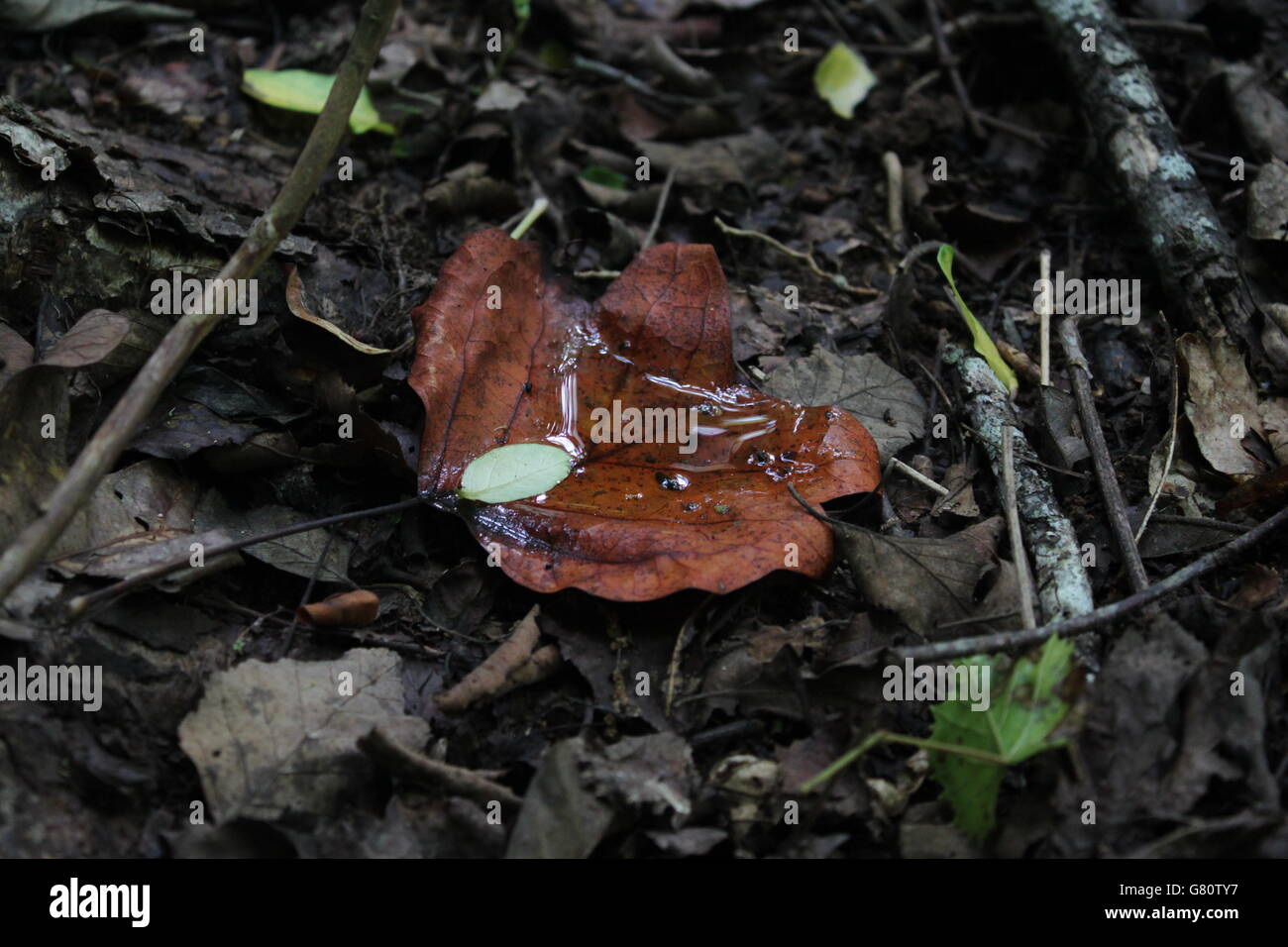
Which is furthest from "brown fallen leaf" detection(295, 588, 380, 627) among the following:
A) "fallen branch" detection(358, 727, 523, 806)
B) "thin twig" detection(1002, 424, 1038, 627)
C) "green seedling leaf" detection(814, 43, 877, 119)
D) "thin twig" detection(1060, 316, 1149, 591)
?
"green seedling leaf" detection(814, 43, 877, 119)

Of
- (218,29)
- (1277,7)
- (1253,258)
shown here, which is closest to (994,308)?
(1253,258)

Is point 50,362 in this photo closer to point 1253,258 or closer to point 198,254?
point 198,254

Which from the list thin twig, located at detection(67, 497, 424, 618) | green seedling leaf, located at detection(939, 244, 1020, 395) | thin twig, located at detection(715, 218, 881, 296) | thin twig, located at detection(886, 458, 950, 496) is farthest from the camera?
thin twig, located at detection(715, 218, 881, 296)

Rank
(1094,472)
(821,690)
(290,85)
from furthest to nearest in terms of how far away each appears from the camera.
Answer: (290,85) < (1094,472) < (821,690)

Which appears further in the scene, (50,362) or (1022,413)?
(1022,413)

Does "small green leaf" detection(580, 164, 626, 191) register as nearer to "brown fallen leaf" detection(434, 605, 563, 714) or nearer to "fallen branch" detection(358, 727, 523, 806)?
"brown fallen leaf" detection(434, 605, 563, 714)

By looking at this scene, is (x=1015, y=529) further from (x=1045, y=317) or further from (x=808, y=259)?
(x=808, y=259)

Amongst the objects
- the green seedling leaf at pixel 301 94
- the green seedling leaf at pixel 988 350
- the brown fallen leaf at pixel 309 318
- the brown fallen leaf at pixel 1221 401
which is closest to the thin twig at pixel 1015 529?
the green seedling leaf at pixel 988 350
